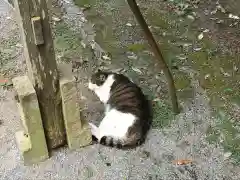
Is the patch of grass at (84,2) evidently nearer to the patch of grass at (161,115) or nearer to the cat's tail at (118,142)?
the patch of grass at (161,115)

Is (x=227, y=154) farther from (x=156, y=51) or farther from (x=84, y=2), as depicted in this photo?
(x=84, y=2)

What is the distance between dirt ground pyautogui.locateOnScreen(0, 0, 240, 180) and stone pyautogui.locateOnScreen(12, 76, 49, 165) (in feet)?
0.29

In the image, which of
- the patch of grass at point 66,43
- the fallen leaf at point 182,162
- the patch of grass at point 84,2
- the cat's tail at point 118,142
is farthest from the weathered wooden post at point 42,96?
the patch of grass at point 84,2

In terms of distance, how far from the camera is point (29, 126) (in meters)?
2.83

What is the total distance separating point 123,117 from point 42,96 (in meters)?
0.61

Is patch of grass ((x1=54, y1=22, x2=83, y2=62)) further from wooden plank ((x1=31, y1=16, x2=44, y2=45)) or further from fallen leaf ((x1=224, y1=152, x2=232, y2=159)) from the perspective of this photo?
fallen leaf ((x1=224, y1=152, x2=232, y2=159))

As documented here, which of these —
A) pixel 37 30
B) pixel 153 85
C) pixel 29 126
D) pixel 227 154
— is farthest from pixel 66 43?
pixel 227 154

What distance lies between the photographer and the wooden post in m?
2.50

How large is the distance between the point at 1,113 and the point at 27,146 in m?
0.61

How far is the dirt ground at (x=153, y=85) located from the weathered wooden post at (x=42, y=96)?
14 cm

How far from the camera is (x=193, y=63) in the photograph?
13.1 feet

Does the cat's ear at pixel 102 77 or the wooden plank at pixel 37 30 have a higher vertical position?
the wooden plank at pixel 37 30

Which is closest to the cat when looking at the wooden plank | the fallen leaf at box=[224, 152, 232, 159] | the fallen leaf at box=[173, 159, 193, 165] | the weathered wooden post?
the weathered wooden post

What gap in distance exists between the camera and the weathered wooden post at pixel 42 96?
252 centimetres
